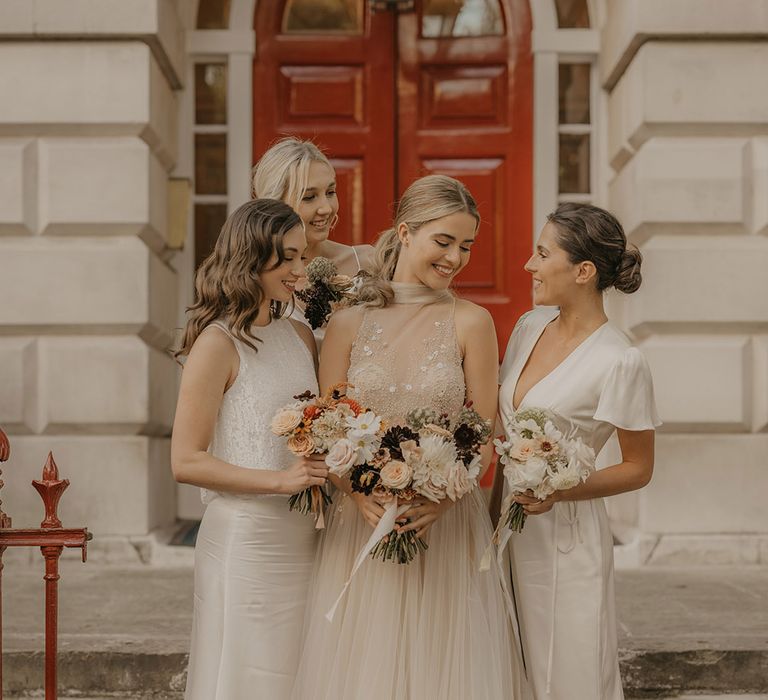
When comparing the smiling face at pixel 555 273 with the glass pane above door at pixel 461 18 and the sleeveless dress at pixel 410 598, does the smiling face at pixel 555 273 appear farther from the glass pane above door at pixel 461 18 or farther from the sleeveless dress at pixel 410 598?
the glass pane above door at pixel 461 18

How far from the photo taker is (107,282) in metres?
6.21

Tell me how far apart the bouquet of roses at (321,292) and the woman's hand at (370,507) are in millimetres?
791

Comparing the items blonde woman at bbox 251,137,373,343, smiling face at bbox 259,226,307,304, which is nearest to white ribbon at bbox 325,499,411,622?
smiling face at bbox 259,226,307,304

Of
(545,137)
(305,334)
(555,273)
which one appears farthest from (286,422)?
(545,137)

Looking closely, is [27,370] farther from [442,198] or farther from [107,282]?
[442,198]

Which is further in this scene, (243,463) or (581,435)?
(581,435)

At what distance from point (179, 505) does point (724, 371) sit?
338cm

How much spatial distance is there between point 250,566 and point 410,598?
20.1 inches

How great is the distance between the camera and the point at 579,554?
3.35 meters

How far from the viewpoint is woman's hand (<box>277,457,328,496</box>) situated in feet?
9.96

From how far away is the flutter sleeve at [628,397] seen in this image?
10.7 ft

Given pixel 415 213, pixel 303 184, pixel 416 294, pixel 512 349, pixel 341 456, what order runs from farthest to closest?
1. pixel 303 184
2. pixel 512 349
3. pixel 416 294
4. pixel 415 213
5. pixel 341 456

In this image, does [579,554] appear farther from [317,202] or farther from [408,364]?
[317,202]

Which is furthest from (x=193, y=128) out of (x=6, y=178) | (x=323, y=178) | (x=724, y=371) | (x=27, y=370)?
(x=724, y=371)
